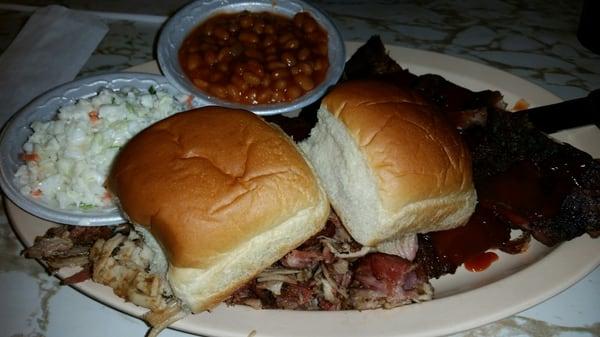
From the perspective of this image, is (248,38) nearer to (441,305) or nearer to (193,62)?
(193,62)

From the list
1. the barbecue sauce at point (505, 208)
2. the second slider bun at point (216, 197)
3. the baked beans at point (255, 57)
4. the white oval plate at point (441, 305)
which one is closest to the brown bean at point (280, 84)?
the baked beans at point (255, 57)

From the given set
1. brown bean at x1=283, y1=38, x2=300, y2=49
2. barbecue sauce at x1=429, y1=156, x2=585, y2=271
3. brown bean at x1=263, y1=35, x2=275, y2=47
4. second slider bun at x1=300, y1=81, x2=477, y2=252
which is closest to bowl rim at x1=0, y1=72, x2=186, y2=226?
brown bean at x1=263, y1=35, x2=275, y2=47

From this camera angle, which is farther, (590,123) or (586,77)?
(586,77)

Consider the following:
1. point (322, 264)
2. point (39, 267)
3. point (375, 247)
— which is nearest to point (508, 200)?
point (375, 247)

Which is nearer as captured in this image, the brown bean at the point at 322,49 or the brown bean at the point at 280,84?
the brown bean at the point at 280,84

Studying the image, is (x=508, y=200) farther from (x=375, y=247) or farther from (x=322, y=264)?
(x=322, y=264)

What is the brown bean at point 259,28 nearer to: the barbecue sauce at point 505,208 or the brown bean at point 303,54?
the brown bean at point 303,54
